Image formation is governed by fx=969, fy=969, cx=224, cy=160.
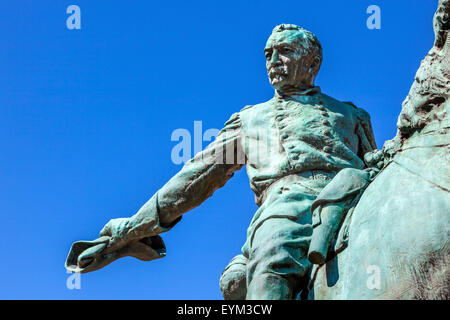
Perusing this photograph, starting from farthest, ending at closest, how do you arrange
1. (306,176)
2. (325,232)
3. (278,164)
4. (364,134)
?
(364,134) < (278,164) < (306,176) < (325,232)

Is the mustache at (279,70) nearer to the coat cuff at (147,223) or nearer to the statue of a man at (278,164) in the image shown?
the statue of a man at (278,164)

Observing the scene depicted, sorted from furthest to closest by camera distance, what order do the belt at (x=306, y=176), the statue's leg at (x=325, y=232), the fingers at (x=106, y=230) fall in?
the fingers at (x=106, y=230) < the belt at (x=306, y=176) < the statue's leg at (x=325, y=232)

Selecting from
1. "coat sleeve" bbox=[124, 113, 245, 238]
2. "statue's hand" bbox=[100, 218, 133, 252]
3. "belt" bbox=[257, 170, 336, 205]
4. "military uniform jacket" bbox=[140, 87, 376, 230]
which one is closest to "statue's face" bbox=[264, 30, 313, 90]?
"military uniform jacket" bbox=[140, 87, 376, 230]

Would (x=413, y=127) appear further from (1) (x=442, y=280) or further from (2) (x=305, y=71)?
(2) (x=305, y=71)

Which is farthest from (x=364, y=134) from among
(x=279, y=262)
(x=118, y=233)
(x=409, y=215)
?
(x=409, y=215)

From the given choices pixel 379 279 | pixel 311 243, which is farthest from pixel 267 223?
pixel 379 279

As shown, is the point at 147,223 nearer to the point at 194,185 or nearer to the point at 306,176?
the point at 194,185

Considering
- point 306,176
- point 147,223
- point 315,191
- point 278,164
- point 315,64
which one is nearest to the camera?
point 315,191

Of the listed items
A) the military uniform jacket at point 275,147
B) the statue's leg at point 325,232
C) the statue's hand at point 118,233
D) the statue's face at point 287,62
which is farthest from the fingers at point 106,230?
the statue's leg at point 325,232

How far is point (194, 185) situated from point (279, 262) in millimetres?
2176

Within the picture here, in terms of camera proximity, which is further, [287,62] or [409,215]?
[287,62]

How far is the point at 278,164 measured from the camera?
8742 mm

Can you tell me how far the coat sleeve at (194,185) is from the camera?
945 centimetres

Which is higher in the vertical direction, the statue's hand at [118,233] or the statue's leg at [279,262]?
the statue's hand at [118,233]
